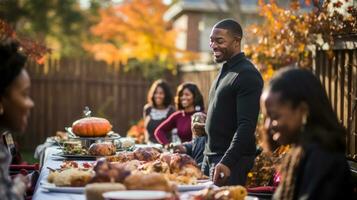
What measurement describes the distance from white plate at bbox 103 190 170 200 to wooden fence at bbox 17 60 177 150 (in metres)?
16.2

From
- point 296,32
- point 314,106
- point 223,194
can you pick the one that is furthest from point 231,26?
point 296,32

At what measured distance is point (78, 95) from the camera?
20.4m

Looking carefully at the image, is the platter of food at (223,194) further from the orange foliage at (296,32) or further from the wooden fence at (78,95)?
the wooden fence at (78,95)

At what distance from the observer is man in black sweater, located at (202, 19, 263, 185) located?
20.0 feet

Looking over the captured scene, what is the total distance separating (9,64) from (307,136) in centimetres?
143

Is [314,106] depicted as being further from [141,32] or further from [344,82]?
[141,32]

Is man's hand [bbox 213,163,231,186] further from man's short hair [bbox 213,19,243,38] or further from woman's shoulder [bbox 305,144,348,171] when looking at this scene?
woman's shoulder [bbox 305,144,348,171]

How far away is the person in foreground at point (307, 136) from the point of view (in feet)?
10.2

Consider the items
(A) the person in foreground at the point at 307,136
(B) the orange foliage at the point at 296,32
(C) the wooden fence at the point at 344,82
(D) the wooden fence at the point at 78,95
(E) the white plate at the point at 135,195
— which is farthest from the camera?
(D) the wooden fence at the point at 78,95

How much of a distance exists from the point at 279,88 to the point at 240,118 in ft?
9.30

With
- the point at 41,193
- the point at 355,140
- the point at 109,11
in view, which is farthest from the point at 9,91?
the point at 109,11

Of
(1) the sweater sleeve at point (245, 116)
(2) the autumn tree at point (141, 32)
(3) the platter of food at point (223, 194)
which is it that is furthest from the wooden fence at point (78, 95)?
(3) the platter of food at point (223, 194)

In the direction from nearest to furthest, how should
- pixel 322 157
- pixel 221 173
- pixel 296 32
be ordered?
pixel 322 157
pixel 221 173
pixel 296 32

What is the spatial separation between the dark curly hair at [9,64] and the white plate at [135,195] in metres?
0.70
